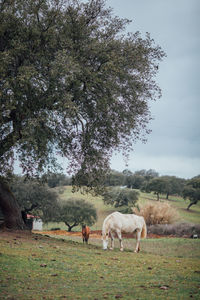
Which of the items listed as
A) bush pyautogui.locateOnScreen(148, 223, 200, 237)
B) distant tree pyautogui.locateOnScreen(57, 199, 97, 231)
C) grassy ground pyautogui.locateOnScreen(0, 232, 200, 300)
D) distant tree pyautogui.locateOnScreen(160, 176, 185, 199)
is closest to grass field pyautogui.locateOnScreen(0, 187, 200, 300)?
grassy ground pyautogui.locateOnScreen(0, 232, 200, 300)

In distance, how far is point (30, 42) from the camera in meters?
16.0

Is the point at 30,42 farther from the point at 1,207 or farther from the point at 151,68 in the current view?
the point at 1,207

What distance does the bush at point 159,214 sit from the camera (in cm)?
3562

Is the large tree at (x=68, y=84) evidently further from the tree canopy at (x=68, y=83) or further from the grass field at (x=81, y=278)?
the grass field at (x=81, y=278)

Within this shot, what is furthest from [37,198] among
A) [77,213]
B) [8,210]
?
[8,210]

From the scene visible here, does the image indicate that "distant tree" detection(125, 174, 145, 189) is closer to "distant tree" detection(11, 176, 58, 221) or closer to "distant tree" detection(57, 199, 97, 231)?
"distant tree" detection(57, 199, 97, 231)

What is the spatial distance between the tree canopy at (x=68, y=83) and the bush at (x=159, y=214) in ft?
62.7

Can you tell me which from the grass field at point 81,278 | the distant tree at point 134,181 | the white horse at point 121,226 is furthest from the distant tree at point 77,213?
the distant tree at point 134,181

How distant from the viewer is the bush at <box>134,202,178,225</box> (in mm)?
35625

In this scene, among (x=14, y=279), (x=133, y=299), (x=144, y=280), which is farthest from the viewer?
(x=144, y=280)

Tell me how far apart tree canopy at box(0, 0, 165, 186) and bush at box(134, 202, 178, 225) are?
62.7 feet

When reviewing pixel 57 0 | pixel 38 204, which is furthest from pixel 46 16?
pixel 38 204

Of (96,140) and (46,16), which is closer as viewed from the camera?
(46,16)

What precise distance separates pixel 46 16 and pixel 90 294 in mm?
14068
